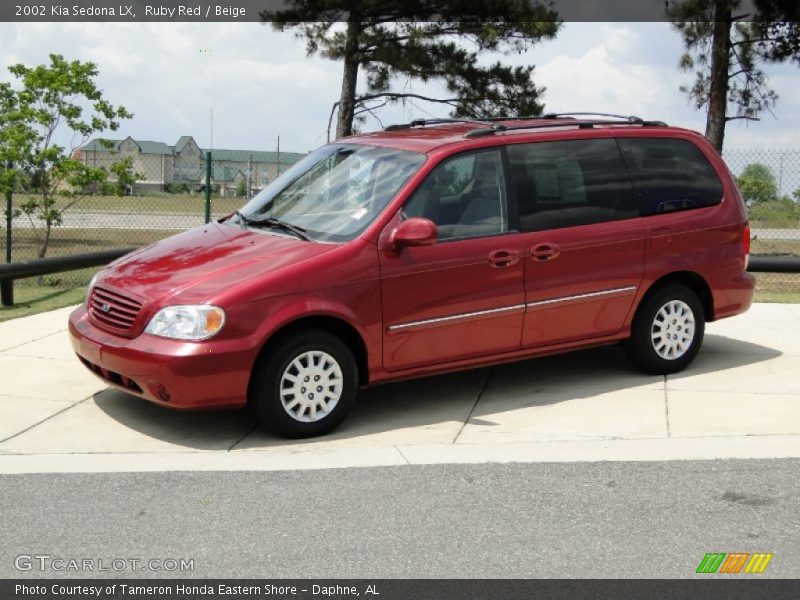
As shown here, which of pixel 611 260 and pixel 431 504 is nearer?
pixel 431 504

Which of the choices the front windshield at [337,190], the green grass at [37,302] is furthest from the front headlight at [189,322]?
the green grass at [37,302]

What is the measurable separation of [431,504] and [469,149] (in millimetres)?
2762

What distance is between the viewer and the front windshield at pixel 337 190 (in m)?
6.95

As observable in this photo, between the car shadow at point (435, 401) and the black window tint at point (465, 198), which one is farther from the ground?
the black window tint at point (465, 198)

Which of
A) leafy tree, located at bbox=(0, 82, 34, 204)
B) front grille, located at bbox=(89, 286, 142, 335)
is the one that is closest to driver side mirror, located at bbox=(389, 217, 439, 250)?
front grille, located at bbox=(89, 286, 142, 335)

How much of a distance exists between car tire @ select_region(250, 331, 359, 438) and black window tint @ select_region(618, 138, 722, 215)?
2.64 m

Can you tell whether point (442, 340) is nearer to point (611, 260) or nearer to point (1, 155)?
point (611, 260)

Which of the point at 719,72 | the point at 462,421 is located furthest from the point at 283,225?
the point at 719,72

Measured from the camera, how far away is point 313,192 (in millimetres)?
7422

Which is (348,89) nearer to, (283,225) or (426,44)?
(426,44)

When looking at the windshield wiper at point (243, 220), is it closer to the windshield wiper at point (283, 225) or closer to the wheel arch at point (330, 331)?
the windshield wiper at point (283, 225)

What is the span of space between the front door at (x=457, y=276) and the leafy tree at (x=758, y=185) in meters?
11.8

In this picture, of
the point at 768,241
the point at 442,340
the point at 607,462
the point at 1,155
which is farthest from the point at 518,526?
the point at 768,241
